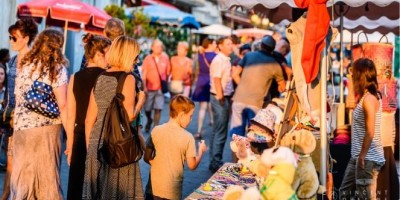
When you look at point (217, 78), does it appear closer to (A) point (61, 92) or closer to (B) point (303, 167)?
(A) point (61, 92)

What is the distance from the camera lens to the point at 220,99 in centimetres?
1210

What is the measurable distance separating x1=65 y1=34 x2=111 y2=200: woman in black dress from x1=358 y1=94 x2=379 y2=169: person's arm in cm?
244

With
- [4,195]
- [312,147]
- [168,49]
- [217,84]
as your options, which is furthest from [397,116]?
[168,49]

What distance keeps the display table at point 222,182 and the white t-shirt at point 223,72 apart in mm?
4547

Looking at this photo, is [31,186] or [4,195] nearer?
[31,186]

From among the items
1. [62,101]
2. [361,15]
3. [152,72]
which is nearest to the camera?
[62,101]

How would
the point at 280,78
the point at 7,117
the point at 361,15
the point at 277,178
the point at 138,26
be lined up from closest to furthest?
1. the point at 277,178
2. the point at 7,117
3. the point at 280,78
4. the point at 361,15
5. the point at 138,26

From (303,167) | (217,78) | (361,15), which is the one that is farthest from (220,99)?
(303,167)

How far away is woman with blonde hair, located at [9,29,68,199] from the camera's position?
7152 millimetres

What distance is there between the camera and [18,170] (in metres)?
7.21

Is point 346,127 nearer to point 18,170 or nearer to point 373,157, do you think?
point 373,157

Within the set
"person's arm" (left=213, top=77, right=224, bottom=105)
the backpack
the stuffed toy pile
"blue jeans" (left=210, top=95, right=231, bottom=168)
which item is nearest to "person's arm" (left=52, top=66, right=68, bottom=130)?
the backpack

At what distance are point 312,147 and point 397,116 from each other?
830 cm

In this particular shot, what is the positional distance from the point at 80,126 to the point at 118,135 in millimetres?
1003
